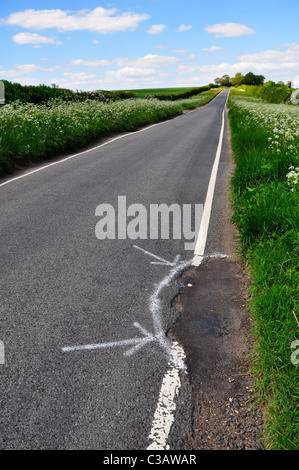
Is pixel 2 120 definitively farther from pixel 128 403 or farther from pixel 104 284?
pixel 128 403

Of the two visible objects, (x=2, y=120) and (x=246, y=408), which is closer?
(x=246, y=408)

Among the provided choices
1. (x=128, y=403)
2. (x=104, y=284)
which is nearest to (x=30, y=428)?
(x=128, y=403)

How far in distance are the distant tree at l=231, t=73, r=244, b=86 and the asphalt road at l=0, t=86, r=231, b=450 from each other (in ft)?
507

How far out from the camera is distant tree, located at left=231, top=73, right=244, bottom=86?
145550 mm

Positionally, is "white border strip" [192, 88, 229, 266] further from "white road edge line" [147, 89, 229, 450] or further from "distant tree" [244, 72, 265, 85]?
"distant tree" [244, 72, 265, 85]

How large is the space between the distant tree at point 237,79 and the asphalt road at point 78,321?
15468 cm

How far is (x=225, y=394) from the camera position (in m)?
2.66

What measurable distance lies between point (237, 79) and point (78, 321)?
163 m

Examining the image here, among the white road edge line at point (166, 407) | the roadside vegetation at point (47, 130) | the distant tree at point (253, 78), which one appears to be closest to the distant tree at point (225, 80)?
the distant tree at point (253, 78)

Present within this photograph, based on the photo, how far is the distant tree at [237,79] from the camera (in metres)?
146

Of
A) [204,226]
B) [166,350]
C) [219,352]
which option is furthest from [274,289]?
[204,226]

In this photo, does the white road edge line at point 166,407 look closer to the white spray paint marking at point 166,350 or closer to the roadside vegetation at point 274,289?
the white spray paint marking at point 166,350

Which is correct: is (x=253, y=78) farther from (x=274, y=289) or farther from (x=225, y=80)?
(x=274, y=289)

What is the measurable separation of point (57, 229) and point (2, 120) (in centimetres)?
818
